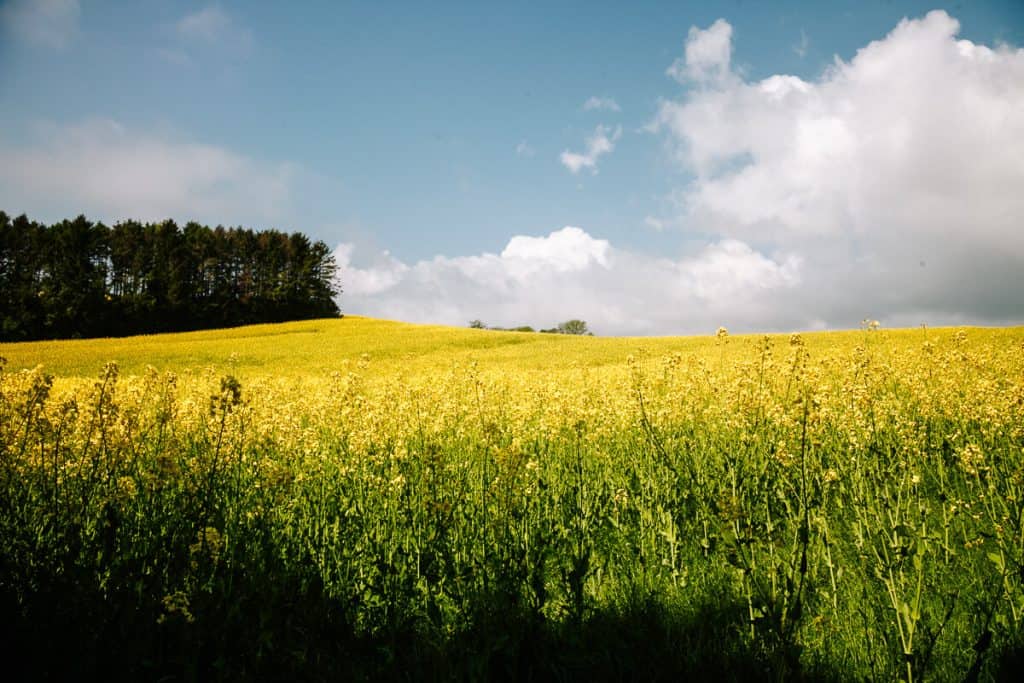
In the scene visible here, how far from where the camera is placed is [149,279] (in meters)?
60.7

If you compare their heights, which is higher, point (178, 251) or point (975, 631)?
point (178, 251)

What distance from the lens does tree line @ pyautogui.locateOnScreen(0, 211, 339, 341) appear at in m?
53.2

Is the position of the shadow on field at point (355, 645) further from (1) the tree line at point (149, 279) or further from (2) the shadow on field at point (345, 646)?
(1) the tree line at point (149, 279)

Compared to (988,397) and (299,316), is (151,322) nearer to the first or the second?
(299,316)

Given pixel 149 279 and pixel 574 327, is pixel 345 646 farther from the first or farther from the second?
pixel 574 327

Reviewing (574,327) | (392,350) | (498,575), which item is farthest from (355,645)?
(574,327)

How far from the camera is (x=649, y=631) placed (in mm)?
2928

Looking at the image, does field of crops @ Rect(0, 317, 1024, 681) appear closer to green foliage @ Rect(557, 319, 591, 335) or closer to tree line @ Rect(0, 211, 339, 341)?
tree line @ Rect(0, 211, 339, 341)

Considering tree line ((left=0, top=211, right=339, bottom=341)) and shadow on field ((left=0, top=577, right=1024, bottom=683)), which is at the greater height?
tree line ((left=0, top=211, right=339, bottom=341))

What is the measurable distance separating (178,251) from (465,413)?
71.4 meters

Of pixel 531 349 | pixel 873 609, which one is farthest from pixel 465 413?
pixel 531 349

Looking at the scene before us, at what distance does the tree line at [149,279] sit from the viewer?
53.2m

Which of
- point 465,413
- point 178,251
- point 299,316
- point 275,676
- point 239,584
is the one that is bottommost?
point 275,676

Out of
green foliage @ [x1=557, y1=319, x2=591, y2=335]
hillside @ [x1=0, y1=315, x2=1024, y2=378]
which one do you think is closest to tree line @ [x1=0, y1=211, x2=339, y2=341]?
hillside @ [x1=0, y1=315, x2=1024, y2=378]
